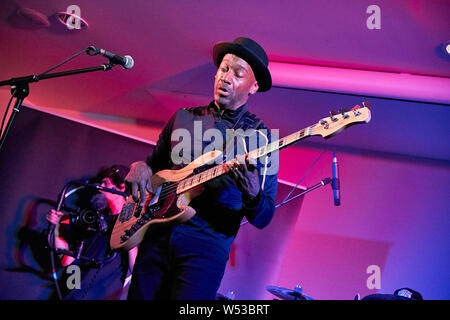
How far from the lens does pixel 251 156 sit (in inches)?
92.4

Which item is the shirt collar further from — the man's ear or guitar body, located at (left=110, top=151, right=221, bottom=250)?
guitar body, located at (left=110, top=151, right=221, bottom=250)

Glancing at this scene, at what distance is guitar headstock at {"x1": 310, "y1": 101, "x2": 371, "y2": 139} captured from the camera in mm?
2258

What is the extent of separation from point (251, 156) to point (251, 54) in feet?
3.05

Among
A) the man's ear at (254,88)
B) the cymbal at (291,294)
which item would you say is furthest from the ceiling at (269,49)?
the cymbal at (291,294)

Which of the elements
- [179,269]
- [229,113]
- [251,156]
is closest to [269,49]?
[229,113]

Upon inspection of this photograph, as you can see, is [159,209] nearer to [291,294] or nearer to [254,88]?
[254,88]

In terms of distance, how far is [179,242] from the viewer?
84.6 inches

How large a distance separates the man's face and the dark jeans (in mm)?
1076

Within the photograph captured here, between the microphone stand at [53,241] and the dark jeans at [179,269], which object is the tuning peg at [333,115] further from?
the microphone stand at [53,241]

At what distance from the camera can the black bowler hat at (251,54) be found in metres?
2.89

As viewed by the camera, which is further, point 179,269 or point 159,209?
point 159,209

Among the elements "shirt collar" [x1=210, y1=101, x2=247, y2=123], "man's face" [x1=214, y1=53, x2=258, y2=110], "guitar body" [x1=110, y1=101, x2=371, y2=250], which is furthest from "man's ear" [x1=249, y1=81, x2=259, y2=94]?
"guitar body" [x1=110, y1=101, x2=371, y2=250]

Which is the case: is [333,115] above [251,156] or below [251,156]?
above

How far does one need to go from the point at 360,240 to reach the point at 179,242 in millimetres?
3995
